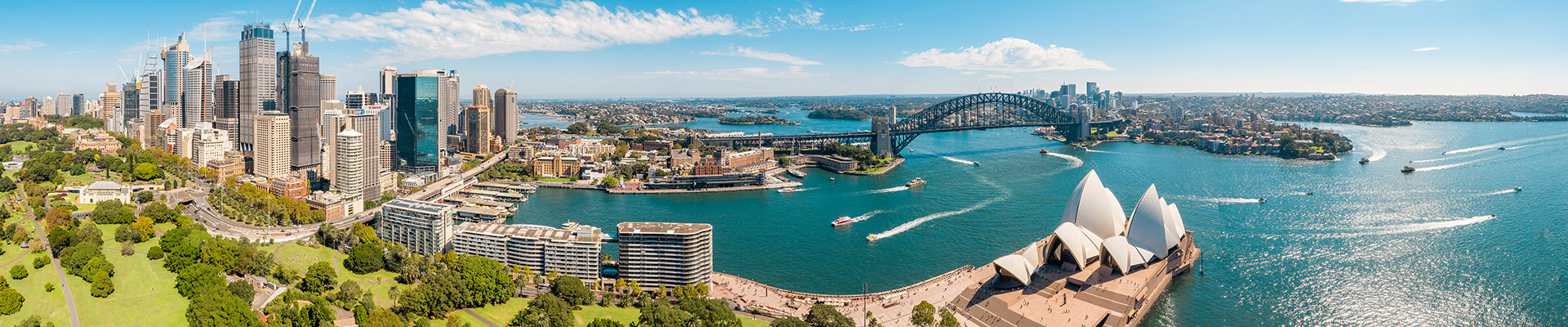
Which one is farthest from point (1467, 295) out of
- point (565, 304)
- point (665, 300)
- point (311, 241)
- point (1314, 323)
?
point (311, 241)

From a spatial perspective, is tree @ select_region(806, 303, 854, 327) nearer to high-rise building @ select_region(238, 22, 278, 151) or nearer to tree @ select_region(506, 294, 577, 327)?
tree @ select_region(506, 294, 577, 327)

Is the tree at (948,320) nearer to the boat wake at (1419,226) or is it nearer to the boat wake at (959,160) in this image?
the boat wake at (1419,226)

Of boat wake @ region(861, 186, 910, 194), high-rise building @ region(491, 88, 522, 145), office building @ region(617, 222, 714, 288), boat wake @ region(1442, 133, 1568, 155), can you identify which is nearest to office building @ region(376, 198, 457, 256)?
office building @ region(617, 222, 714, 288)

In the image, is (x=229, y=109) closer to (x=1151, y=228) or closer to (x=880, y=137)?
(x=880, y=137)

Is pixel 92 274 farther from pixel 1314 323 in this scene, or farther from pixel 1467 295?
pixel 1467 295

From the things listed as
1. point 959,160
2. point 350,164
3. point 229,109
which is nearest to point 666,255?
point 350,164

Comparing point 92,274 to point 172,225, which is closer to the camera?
point 92,274

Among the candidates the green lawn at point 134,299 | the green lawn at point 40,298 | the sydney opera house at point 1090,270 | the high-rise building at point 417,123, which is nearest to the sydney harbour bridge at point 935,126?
the high-rise building at point 417,123
